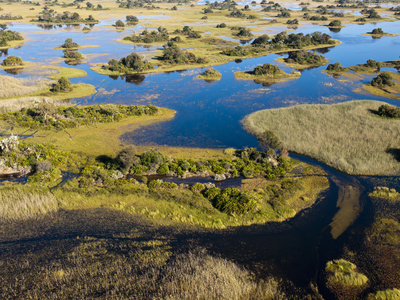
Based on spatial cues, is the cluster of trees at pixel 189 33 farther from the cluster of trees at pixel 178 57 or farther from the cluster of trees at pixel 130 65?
the cluster of trees at pixel 130 65

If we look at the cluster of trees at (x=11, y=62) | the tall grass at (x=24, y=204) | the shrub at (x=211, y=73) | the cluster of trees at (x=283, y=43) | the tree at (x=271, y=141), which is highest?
the cluster of trees at (x=283, y=43)

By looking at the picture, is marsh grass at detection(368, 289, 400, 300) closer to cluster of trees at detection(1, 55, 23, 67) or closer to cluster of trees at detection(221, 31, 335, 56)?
cluster of trees at detection(221, 31, 335, 56)

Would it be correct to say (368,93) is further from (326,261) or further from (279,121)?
(326,261)

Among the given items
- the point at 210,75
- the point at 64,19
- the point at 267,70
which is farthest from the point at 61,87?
the point at 64,19

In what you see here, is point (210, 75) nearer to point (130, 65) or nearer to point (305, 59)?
point (130, 65)

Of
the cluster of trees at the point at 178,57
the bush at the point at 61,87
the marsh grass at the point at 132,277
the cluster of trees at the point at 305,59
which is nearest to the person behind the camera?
the marsh grass at the point at 132,277

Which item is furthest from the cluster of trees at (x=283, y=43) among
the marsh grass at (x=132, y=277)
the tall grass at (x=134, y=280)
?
the tall grass at (x=134, y=280)
